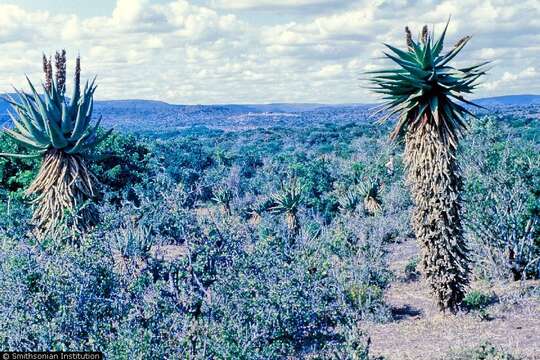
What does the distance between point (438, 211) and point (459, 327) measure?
2189 mm

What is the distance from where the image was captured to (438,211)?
468 inches

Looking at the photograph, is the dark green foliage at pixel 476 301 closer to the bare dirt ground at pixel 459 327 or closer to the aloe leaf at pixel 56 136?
the bare dirt ground at pixel 459 327

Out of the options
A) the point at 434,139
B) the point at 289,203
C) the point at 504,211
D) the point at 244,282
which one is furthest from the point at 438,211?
the point at 289,203

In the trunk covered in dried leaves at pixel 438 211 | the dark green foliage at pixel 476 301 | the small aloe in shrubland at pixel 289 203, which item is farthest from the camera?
the small aloe in shrubland at pixel 289 203

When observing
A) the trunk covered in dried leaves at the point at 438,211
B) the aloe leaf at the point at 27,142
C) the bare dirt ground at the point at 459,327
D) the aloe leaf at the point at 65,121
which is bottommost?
the bare dirt ground at the point at 459,327

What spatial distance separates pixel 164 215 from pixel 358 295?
5384mm

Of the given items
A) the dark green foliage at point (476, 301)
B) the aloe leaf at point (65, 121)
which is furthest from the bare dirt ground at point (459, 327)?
the aloe leaf at point (65, 121)

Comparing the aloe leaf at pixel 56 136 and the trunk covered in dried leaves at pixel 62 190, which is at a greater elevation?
the aloe leaf at pixel 56 136

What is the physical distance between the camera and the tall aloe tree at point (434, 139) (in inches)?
447

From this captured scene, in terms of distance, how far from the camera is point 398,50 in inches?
445

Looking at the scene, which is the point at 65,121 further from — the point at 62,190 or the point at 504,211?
the point at 504,211

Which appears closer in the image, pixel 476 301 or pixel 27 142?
pixel 27 142

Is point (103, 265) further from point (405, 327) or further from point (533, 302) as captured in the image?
point (533, 302)

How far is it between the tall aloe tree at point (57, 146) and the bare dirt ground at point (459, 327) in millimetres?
5624
